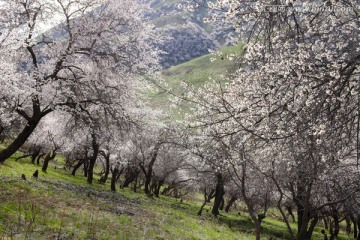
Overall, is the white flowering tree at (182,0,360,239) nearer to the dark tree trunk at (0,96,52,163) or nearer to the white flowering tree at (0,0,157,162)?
the white flowering tree at (0,0,157,162)

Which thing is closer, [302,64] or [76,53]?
[302,64]

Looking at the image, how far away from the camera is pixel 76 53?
18.1 m

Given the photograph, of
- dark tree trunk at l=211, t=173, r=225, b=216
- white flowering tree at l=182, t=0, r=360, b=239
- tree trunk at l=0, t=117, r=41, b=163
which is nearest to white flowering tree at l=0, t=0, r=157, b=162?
tree trunk at l=0, t=117, r=41, b=163

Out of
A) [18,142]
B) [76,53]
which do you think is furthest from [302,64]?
[18,142]

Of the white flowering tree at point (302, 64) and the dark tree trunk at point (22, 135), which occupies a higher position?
the white flowering tree at point (302, 64)

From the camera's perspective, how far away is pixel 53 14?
59.2 feet

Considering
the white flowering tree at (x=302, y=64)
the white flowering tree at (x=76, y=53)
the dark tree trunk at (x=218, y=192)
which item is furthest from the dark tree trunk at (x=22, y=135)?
the dark tree trunk at (x=218, y=192)

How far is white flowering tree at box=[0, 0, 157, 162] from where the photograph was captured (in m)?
16.8

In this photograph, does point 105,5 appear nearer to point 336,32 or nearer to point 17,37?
point 17,37

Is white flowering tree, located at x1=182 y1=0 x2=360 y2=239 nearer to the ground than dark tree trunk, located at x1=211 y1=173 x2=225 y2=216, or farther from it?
farther from it

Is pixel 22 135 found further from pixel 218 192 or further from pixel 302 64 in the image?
pixel 218 192

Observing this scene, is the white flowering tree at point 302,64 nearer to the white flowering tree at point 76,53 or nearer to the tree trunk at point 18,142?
the white flowering tree at point 76,53

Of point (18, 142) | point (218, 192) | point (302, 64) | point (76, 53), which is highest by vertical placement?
point (76, 53)

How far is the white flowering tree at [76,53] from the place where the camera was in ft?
55.1
